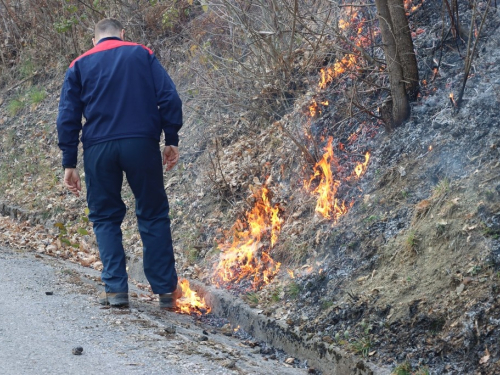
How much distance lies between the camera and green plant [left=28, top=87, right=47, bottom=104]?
15297 mm

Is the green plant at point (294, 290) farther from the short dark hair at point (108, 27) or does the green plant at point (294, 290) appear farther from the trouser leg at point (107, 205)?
the short dark hair at point (108, 27)

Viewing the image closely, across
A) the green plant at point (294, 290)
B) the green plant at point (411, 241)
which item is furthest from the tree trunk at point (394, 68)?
the green plant at point (294, 290)

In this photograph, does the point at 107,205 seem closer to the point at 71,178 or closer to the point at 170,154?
the point at 71,178

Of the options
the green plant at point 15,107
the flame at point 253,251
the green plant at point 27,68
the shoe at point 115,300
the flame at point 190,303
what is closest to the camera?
the shoe at point 115,300

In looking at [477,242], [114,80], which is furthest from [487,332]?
[114,80]

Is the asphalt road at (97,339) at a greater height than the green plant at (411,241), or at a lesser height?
lesser

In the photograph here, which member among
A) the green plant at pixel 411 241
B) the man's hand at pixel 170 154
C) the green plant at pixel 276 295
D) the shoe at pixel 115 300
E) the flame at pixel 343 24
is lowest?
the green plant at pixel 276 295

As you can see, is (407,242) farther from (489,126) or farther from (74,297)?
(74,297)

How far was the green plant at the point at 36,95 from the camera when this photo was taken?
15.3 meters

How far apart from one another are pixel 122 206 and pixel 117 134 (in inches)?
26.4

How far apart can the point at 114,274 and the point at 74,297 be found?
39cm

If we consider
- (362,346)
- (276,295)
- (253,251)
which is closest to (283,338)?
(276,295)

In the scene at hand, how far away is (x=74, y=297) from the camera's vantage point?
5914 millimetres

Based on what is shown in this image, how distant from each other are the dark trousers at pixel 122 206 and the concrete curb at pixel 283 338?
1.90 feet
